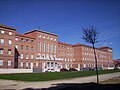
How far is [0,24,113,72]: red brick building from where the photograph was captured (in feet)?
159

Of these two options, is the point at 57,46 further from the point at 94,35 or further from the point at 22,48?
the point at 94,35

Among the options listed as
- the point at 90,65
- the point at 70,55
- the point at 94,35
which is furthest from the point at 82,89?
the point at 90,65

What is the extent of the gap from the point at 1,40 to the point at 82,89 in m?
38.9

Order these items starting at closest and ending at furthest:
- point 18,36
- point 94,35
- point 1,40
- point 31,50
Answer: point 94,35 → point 1,40 → point 18,36 → point 31,50

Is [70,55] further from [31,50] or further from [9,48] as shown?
[9,48]

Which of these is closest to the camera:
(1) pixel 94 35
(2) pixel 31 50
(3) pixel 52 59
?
(1) pixel 94 35

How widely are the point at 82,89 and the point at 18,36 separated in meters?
45.4

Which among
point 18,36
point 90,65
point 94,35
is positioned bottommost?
point 90,65

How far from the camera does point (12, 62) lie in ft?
161

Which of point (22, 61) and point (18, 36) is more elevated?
point (18, 36)

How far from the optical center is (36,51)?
203 feet

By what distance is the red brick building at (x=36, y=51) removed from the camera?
4834 centimetres

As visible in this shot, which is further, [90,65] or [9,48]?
[90,65]

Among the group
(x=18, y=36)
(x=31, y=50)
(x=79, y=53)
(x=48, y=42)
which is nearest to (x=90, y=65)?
(x=79, y=53)
